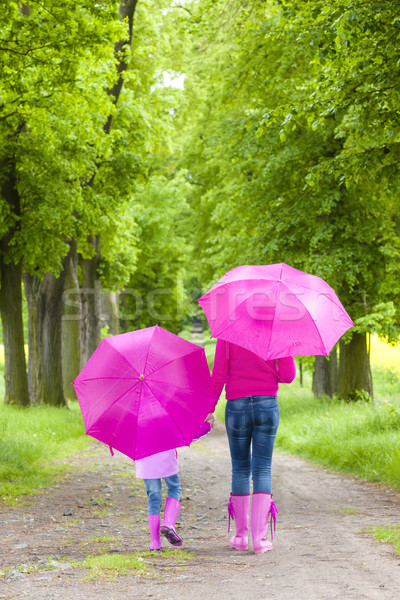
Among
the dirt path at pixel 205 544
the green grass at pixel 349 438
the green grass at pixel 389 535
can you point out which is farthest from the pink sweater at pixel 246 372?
the green grass at pixel 349 438

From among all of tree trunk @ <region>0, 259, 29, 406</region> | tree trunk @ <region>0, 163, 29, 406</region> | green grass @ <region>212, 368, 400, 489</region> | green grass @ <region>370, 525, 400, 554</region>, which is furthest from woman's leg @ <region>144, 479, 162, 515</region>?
tree trunk @ <region>0, 259, 29, 406</region>

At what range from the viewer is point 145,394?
518 cm

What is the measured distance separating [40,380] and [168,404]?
1195 centimetres

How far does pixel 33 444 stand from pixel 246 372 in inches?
245

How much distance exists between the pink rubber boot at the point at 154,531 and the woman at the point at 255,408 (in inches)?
29.9

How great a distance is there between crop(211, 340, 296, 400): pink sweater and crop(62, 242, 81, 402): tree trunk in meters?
14.5

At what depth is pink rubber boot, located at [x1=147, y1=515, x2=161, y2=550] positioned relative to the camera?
17.9 ft

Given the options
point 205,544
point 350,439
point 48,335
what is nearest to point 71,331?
point 48,335

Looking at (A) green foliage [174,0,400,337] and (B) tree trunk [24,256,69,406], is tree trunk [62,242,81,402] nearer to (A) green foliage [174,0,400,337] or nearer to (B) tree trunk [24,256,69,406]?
(B) tree trunk [24,256,69,406]

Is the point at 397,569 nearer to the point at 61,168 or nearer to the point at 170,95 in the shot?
the point at 61,168

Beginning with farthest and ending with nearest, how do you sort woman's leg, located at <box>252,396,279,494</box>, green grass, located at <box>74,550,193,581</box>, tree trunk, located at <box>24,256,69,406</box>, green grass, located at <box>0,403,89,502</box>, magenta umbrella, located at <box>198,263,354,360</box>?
tree trunk, located at <box>24,256,69,406</box>, green grass, located at <box>0,403,89,502</box>, woman's leg, located at <box>252,396,279,494</box>, magenta umbrella, located at <box>198,263,354,360</box>, green grass, located at <box>74,550,193,581</box>

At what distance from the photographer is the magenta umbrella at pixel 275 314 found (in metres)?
5.04

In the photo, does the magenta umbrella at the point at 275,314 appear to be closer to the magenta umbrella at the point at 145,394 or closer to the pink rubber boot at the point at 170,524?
the magenta umbrella at the point at 145,394

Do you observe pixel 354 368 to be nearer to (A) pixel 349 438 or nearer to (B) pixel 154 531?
(A) pixel 349 438
